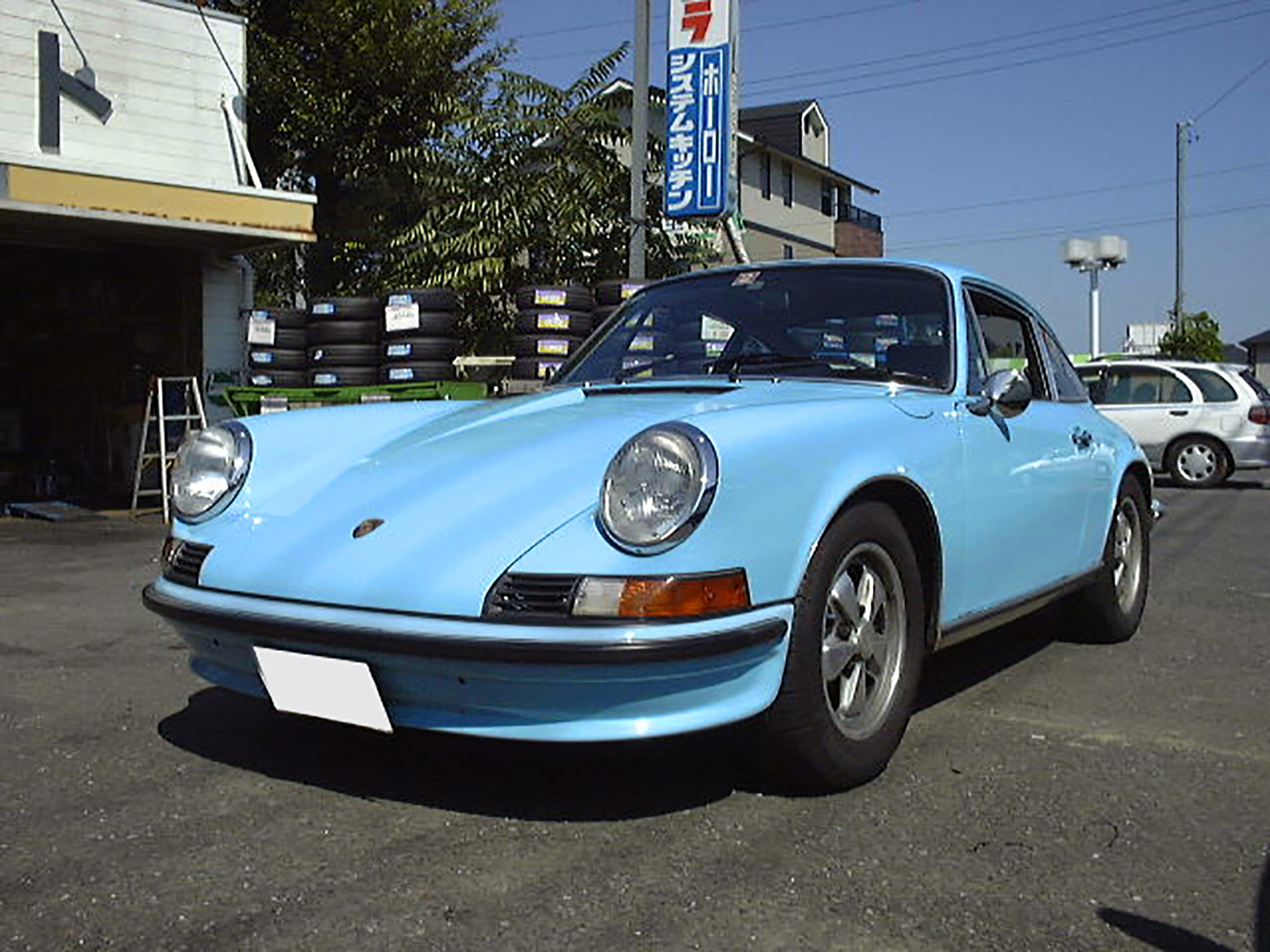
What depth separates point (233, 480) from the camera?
10.5 feet

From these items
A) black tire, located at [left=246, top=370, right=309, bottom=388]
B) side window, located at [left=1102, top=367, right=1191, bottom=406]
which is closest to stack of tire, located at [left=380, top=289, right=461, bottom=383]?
black tire, located at [left=246, top=370, right=309, bottom=388]

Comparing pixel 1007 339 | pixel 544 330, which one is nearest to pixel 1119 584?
pixel 1007 339

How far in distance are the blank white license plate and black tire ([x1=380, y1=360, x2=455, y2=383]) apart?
26.9 feet

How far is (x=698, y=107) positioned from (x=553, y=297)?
2.90 metres

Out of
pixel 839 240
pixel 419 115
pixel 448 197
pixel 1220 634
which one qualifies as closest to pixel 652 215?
pixel 448 197

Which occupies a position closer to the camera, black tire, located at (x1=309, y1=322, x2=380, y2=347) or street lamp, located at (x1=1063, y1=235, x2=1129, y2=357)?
black tire, located at (x1=309, y1=322, x2=380, y2=347)

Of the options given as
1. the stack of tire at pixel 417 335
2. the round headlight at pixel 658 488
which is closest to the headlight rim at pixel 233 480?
the round headlight at pixel 658 488

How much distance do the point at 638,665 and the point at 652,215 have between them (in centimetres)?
1338

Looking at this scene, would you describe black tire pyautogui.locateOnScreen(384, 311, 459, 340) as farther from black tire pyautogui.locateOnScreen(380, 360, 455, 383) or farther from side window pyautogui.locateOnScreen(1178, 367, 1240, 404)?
side window pyautogui.locateOnScreen(1178, 367, 1240, 404)

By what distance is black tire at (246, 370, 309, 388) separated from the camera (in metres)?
11.1

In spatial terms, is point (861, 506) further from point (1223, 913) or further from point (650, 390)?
point (1223, 913)

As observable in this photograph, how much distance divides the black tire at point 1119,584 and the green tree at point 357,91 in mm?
13036

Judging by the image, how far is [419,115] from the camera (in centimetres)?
1833

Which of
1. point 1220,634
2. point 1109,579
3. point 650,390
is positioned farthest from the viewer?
point 1220,634
